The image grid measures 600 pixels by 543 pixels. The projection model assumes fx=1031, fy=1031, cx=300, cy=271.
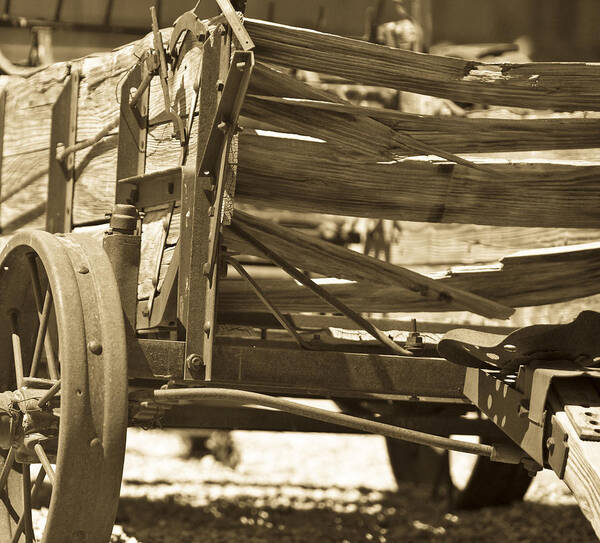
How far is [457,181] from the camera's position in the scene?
3.17 m

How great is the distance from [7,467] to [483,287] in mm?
1634

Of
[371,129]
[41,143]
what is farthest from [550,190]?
[41,143]

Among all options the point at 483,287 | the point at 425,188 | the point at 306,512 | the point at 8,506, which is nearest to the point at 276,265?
the point at 425,188

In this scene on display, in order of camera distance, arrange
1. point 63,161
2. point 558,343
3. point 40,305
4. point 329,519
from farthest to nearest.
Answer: point 329,519
point 63,161
point 40,305
point 558,343

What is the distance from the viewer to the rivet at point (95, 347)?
2.63 metres

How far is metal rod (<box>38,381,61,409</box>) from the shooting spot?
→ 278cm

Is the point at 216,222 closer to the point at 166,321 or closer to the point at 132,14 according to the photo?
the point at 166,321

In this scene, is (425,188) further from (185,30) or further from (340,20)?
(340,20)

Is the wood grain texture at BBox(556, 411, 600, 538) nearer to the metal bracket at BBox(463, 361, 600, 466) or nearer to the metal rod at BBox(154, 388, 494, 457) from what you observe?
the metal bracket at BBox(463, 361, 600, 466)

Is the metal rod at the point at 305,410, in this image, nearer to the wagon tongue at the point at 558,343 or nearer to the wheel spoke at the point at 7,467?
the wagon tongue at the point at 558,343

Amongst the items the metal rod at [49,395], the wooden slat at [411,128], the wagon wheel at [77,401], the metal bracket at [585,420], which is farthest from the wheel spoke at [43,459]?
the metal bracket at [585,420]

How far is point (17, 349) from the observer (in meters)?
3.26

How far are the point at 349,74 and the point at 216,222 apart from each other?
0.56 meters

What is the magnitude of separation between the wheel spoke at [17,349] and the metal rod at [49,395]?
23 cm
